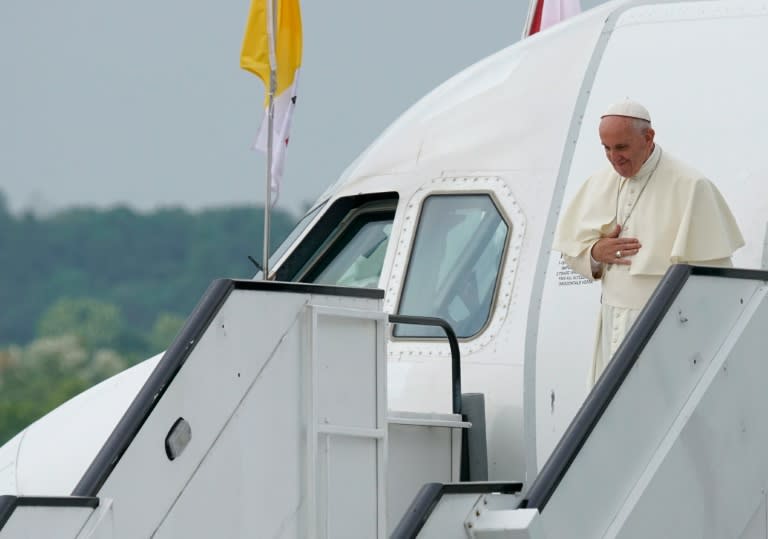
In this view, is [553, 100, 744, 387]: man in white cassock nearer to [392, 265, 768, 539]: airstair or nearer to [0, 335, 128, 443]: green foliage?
[392, 265, 768, 539]: airstair

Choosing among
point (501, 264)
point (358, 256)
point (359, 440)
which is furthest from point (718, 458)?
point (358, 256)

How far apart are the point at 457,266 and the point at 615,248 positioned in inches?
62.3

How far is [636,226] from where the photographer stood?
9227 millimetres

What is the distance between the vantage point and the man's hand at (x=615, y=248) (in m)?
9.20

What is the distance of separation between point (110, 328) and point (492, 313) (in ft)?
483

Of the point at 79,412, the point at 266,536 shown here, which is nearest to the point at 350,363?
the point at 266,536

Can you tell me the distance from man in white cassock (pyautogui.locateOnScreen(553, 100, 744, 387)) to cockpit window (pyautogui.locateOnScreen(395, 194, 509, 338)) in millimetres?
1047

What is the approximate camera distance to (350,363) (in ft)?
26.1

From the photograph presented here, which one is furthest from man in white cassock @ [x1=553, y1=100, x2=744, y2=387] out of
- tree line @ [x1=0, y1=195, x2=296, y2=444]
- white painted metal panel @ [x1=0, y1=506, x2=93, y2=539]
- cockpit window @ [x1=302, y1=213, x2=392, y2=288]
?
tree line @ [x1=0, y1=195, x2=296, y2=444]

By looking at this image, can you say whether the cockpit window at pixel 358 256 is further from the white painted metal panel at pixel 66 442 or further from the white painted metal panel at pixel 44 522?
the white painted metal panel at pixel 44 522

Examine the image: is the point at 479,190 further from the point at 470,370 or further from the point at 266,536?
the point at 266,536

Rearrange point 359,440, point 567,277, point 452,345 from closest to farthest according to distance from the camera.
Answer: point 359,440 < point 452,345 < point 567,277

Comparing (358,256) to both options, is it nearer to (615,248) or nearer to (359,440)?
(615,248)

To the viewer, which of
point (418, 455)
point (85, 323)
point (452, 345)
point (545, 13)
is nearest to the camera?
point (418, 455)
